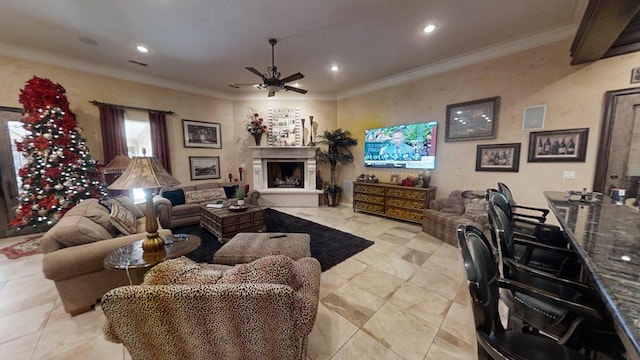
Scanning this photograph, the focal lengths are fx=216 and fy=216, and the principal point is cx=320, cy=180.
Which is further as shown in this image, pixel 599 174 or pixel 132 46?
pixel 132 46

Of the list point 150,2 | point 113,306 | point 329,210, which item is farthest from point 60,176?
point 329,210

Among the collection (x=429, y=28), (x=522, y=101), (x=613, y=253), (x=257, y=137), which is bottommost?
(x=613, y=253)

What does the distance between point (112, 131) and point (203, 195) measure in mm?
2055

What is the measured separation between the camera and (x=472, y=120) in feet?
12.4

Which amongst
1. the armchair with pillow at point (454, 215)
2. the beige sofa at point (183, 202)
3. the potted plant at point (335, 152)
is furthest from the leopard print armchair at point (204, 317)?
the potted plant at point (335, 152)

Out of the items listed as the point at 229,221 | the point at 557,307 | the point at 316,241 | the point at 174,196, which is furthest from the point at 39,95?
the point at 557,307

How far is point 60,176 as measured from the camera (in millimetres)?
3404

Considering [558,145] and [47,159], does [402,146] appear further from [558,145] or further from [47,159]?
[47,159]

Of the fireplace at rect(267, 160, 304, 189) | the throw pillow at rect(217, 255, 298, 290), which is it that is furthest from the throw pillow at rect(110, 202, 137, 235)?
the fireplace at rect(267, 160, 304, 189)

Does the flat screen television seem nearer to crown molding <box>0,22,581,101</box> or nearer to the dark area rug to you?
crown molding <box>0,22,581,101</box>

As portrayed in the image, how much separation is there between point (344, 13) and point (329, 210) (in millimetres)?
3961

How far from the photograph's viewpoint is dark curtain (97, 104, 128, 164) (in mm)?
4152

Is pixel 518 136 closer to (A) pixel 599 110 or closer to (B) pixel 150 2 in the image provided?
(A) pixel 599 110

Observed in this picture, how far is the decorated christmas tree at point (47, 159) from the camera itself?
3262 millimetres
